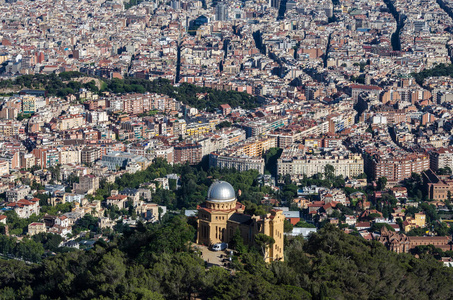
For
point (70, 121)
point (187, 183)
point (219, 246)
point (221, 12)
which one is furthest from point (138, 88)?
point (219, 246)

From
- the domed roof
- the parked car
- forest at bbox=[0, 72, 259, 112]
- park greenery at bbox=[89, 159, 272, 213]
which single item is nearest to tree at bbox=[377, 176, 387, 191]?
park greenery at bbox=[89, 159, 272, 213]

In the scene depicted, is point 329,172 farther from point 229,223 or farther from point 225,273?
point 225,273

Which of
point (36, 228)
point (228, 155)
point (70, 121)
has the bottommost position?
point (36, 228)

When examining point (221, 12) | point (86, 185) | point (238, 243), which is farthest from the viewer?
point (221, 12)

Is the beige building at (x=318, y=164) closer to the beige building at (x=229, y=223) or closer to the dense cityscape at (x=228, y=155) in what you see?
the dense cityscape at (x=228, y=155)

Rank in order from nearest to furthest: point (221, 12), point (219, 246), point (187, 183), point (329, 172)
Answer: point (219, 246) < point (187, 183) < point (329, 172) < point (221, 12)

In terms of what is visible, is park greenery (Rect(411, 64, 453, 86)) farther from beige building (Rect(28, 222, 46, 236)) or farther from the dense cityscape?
beige building (Rect(28, 222, 46, 236))

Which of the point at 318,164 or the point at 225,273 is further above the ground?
the point at 225,273
